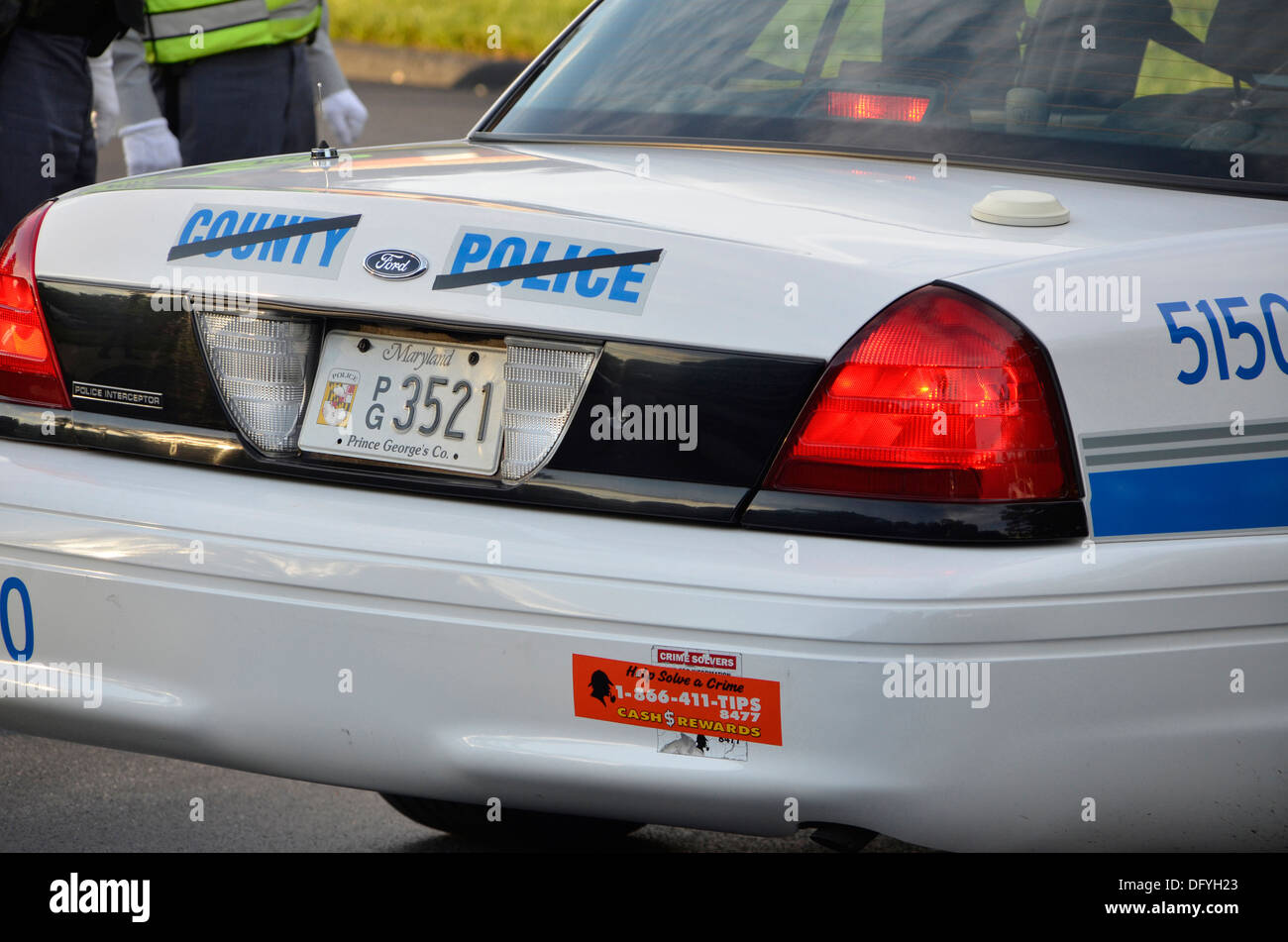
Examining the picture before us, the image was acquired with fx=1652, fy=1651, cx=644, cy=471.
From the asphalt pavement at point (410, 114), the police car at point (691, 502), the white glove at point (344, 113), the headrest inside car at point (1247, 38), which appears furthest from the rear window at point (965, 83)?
the asphalt pavement at point (410, 114)

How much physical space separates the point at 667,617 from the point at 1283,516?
0.79m

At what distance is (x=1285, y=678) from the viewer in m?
2.06

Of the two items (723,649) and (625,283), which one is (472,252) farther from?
(723,649)

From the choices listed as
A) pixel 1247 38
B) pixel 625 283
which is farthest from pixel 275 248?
pixel 1247 38

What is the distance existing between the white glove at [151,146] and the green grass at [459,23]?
10.3m

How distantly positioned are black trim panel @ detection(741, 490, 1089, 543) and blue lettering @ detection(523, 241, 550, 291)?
46cm

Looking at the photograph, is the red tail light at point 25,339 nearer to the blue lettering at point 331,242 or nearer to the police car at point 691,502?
the police car at point 691,502

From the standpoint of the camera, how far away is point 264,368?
92.1 inches

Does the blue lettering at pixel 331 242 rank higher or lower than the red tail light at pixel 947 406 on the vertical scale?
higher

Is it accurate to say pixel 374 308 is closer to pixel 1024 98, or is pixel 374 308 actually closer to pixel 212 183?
pixel 212 183

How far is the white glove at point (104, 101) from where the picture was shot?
5262 mm

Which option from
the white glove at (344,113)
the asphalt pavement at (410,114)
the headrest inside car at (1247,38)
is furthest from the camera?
the asphalt pavement at (410,114)
